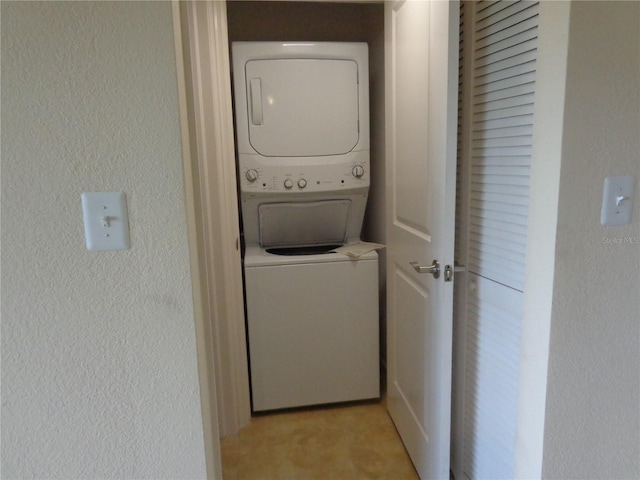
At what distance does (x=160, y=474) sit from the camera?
0.89 metres

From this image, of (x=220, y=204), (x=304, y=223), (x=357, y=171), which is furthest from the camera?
(x=304, y=223)

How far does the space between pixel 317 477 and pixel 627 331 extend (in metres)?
1.28

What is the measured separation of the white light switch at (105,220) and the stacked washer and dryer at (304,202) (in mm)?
1202

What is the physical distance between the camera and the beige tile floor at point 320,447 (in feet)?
5.80

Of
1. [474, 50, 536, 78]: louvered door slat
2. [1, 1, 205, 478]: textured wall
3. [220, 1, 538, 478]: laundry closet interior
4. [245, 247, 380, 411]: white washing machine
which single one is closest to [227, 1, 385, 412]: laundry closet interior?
[245, 247, 380, 411]: white washing machine

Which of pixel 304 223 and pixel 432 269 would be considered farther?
pixel 304 223

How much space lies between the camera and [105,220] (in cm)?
78

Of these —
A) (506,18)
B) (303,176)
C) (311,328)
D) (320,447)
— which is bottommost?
(320,447)

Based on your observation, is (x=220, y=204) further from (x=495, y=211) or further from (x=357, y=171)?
(x=495, y=211)

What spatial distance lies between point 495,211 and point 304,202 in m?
1.09

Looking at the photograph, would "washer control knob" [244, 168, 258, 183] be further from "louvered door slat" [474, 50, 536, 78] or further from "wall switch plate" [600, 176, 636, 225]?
"wall switch plate" [600, 176, 636, 225]

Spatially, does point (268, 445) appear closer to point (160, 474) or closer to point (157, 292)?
point (160, 474)

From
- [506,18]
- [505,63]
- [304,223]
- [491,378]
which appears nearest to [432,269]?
[491,378]

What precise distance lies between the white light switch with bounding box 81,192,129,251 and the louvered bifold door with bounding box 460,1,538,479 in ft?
3.11
